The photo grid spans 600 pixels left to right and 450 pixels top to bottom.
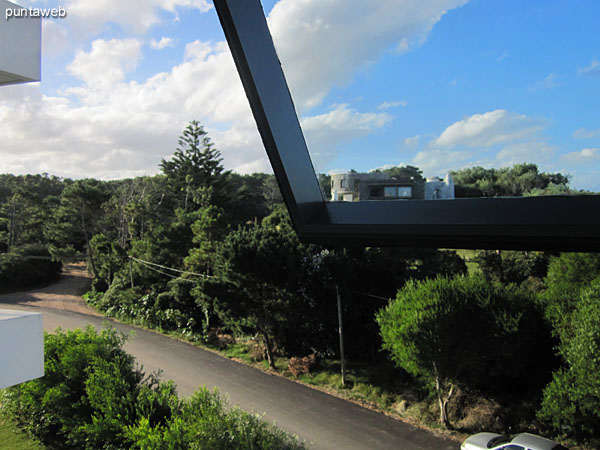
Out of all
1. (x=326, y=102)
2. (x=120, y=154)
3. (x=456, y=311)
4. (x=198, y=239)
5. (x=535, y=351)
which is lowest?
(x=535, y=351)

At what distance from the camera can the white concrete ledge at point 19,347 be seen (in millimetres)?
827

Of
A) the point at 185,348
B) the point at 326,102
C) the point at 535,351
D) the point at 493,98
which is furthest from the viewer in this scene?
the point at 185,348

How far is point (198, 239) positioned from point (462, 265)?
19.5 ft

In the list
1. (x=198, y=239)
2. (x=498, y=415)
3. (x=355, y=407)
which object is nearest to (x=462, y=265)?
(x=498, y=415)

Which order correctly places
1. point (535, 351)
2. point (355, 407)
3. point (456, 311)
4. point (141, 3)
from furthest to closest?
point (355, 407) < point (535, 351) < point (456, 311) < point (141, 3)

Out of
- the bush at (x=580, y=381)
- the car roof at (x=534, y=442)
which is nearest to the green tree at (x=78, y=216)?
the car roof at (x=534, y=442)

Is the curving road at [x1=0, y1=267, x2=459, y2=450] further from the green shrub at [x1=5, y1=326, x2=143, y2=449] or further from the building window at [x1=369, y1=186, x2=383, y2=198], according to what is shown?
the building window at [x1=369, y1=186, x2=383, y2=198]

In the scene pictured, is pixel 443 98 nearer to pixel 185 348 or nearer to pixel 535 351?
pixel 535 351

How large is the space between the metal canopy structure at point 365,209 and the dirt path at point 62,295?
40.7 feet

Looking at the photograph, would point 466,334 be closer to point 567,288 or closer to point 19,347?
point 567,288

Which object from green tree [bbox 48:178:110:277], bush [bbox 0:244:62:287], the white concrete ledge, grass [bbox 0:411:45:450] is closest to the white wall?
the white concrete ledge

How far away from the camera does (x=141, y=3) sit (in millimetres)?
1246

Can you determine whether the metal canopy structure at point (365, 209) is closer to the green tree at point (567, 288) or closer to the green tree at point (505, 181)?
the green tree at point (505, 181)

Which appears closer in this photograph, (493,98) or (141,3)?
(493,98)
